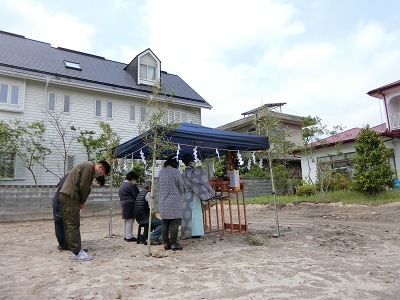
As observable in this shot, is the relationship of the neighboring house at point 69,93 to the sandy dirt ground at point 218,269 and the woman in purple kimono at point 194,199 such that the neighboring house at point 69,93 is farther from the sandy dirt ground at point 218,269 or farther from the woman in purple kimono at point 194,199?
the sandy dirt ground at point 218,269

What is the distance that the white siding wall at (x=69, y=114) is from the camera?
14.6 m

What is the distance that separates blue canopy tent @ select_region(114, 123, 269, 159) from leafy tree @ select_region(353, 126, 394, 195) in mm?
7648

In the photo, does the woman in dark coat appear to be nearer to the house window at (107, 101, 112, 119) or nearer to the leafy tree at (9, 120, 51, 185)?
the leafy tree at (9, 120, 51, 185)

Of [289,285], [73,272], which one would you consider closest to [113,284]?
[73,272]

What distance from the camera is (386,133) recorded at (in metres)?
15.2

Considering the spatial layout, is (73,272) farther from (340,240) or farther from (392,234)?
(392,234)

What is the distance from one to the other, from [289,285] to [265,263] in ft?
3.20

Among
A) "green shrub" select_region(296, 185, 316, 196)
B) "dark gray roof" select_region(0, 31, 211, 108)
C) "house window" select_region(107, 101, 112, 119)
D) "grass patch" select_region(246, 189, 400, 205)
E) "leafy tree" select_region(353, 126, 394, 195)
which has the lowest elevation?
"grass patch" select_region(246, 189, 400, 205)

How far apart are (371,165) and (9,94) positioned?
51.8ft

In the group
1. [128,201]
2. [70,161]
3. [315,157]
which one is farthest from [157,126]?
[315,157]

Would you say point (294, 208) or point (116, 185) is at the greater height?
point (116, 185)

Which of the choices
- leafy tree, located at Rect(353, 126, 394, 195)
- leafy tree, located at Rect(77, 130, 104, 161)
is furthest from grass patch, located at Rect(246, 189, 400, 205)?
leafy tree, located at Rect(77, 130, 104, 161)

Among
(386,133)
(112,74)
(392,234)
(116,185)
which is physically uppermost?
(112,74)

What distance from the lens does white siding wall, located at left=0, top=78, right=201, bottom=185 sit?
1463cm
